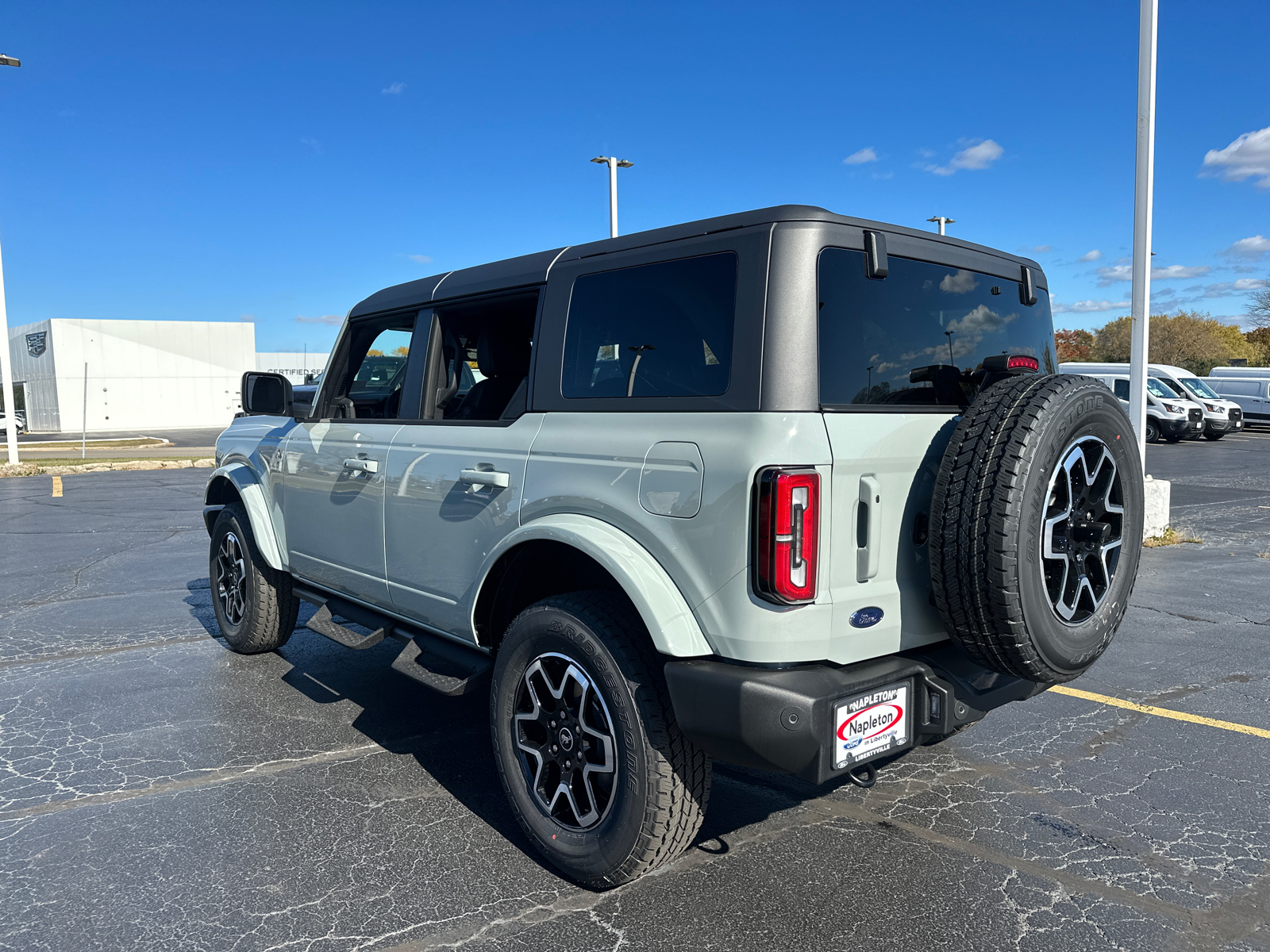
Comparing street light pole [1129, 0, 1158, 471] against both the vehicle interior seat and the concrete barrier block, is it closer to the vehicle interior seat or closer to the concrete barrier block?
the concrete barrier block

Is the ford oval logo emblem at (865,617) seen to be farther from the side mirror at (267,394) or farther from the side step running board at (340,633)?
the side mirror at (267,394)

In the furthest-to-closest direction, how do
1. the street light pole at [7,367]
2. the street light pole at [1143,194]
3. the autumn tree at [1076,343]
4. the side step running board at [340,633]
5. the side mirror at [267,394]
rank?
the autumn tree at [1076,343] → the street light pole at [7,367] → the street light pole at [1143,194] → the side mirror at [267,394] → the side step running board at [340,633]

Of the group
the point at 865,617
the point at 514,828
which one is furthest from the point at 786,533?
the point at 514,828

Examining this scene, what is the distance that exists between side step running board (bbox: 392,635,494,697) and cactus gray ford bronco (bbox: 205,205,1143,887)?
26 millimetres

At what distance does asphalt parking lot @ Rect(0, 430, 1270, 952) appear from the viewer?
2770 millimetres

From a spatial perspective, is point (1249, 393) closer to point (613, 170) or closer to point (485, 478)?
point (613, 170)

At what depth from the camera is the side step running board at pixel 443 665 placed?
3537 millimetres

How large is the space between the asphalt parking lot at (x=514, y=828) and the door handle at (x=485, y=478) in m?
1.29

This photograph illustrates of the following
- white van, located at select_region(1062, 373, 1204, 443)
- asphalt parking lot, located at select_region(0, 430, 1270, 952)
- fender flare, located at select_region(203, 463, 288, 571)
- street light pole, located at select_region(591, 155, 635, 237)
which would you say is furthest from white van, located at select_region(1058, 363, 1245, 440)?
fender flare, located at select_region(203, 463, 288, 571)

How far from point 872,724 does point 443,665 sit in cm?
192

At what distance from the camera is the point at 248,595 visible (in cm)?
549

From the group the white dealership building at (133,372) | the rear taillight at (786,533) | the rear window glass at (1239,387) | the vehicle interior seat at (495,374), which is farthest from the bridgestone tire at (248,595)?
the white dealership building at (133,372)

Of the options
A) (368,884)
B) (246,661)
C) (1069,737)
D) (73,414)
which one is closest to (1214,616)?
(1069,737)

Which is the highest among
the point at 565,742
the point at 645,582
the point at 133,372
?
the point at 133,372
